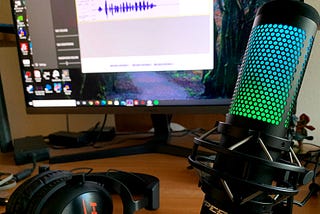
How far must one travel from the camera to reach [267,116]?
0.31 m

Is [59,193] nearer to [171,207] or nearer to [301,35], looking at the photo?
[171,207]

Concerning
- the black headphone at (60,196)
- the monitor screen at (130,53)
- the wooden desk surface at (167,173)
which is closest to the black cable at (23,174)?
the wooden desk surface at (167,173)

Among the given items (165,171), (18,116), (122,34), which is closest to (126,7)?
(122,34)

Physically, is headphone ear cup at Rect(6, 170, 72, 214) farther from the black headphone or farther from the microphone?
the microphone

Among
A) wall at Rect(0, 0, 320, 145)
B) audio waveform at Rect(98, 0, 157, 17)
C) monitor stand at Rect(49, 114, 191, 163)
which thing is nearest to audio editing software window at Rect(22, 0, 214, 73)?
audio waveform at Rect(98, 0, 157, 17)

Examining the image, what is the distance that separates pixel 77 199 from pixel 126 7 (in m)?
0.49

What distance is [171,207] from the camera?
0.51m

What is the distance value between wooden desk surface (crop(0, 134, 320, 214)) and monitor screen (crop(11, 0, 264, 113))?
0.12 metres

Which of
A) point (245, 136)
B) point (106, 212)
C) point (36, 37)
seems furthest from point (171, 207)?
point (36, 37)

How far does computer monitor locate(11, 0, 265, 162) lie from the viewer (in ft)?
2.33

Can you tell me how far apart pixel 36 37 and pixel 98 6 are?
18 cm

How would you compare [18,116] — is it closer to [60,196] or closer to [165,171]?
[165,171]

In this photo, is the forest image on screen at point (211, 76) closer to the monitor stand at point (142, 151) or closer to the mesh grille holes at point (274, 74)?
the monitor stand at point (142, 151)

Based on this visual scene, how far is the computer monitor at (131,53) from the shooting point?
71 centimetres
